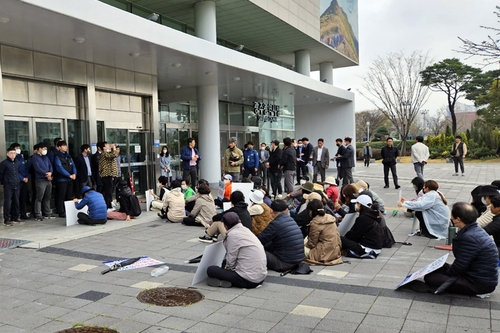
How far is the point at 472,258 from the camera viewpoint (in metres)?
4.63

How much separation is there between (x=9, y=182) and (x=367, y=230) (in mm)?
7708

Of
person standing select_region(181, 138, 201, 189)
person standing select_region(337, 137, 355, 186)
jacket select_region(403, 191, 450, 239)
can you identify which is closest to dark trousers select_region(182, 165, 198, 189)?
person standing select_region(181, 138, 201, 189)

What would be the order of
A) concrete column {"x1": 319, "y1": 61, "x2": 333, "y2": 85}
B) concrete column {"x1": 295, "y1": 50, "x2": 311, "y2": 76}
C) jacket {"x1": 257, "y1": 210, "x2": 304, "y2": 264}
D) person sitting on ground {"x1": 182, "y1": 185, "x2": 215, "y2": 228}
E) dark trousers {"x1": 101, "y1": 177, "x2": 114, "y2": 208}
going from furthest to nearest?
concrete column {"x1": 319, "y1": 61, "x2": 333, "y2": 85}, concrete column {"x1": 295, "y1": 50, "x2": 311, "y2": 76}, dark trousers {"x1": 101, "y1": 177, "x2": 114, "y2": 208}, person sitting on ground {"x1": 182, "y1": 185, "x2": 215, "y2": 228}, jacket {"x1": 257, "y1": 210, "x2": 304, "y2": 264}

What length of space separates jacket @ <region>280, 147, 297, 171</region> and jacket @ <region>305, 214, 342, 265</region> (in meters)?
6.75

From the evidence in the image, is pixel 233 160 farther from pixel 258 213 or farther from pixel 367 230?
pixel 367 230

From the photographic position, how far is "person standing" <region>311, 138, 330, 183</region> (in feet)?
52.5

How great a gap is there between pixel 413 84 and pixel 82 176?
3409 centimetres

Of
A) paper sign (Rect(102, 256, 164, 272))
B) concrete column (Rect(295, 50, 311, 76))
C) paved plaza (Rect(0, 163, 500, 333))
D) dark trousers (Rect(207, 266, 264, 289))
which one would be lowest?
paved plaza (Rect(0, 163, 500, 333))

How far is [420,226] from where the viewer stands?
8.29 m

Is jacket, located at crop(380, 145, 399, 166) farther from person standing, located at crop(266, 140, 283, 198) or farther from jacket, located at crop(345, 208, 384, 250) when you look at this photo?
jacket, located at crop(345, 208, 384, 250)

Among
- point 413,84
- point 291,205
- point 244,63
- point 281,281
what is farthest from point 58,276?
point 413,84

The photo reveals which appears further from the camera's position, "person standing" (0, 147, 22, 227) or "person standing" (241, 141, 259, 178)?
"person standing" (241, 141, 259, 178)

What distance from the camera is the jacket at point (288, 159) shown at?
42.9 feet

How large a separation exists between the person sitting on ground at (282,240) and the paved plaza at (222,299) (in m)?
0.19
